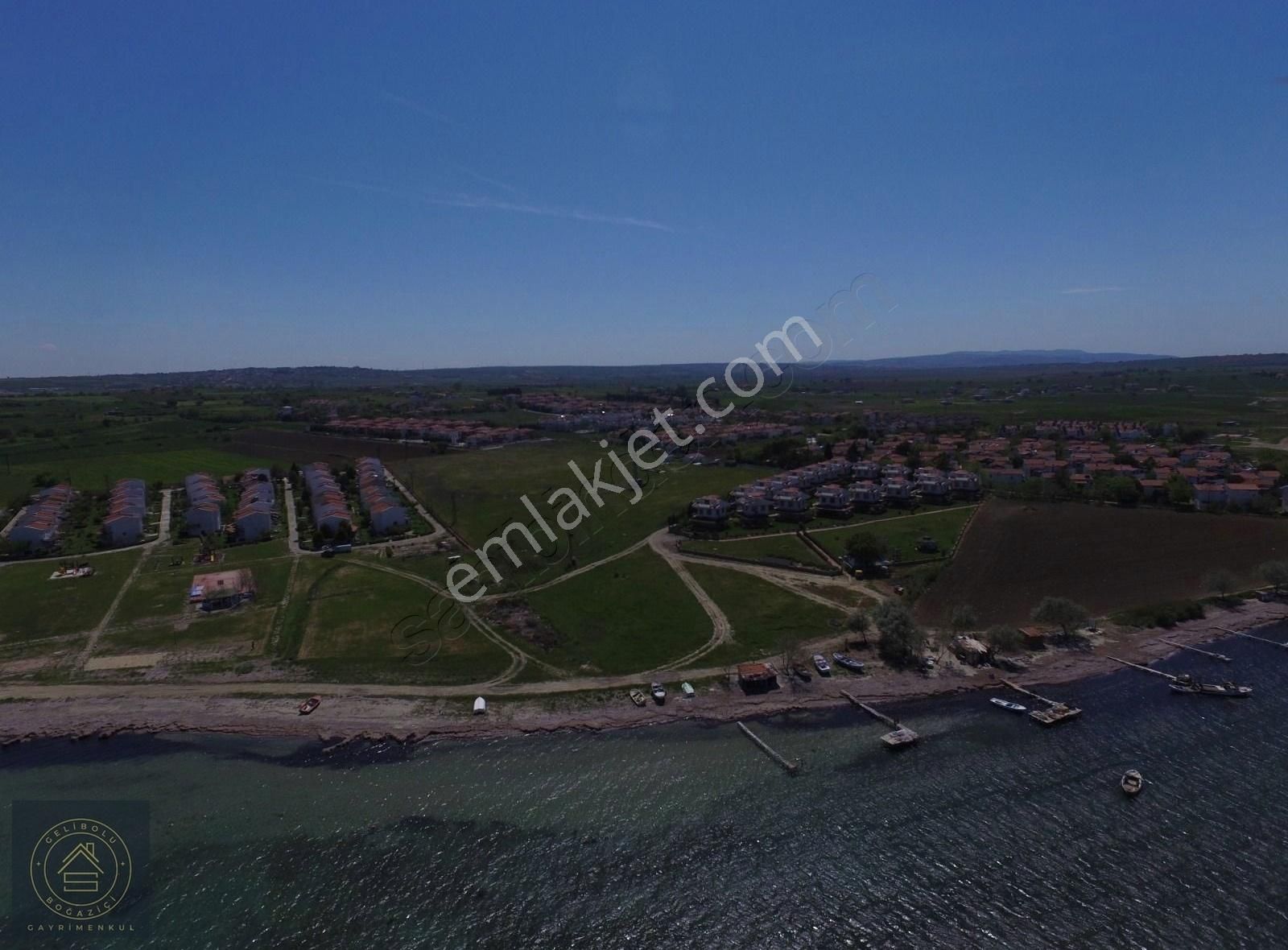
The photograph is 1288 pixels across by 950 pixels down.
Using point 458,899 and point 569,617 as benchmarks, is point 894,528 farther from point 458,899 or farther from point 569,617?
point 458,899

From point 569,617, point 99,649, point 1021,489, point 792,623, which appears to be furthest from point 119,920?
point 1021,489

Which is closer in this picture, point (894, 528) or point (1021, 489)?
point (894, 528)

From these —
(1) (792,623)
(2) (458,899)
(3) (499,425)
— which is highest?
(3) (499,425)

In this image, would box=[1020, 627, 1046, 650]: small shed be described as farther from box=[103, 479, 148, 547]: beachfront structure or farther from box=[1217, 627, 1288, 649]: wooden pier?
box=[103, 479, 148, 547]: beachfront structure

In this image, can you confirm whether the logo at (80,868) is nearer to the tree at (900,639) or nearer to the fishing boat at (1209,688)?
the tree at (900,639)

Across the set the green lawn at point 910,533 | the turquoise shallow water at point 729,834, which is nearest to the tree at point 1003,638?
the turquoise shallow water at point 729,834

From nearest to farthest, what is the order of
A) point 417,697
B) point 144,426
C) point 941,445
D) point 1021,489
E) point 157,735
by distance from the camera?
point 157,735, point 417,697, point 1021,489, point 941,445, point 144,426

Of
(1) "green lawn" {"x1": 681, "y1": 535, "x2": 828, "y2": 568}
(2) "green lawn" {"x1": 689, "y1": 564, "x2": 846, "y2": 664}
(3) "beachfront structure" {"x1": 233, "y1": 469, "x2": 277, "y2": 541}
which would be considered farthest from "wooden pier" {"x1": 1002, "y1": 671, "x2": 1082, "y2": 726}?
(3) "beachfront structure" {"x1": 233, "y1": 469, "x2": 277, "y2": 541}

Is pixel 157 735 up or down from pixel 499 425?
down

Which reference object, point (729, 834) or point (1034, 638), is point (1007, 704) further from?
point (729, 834)
